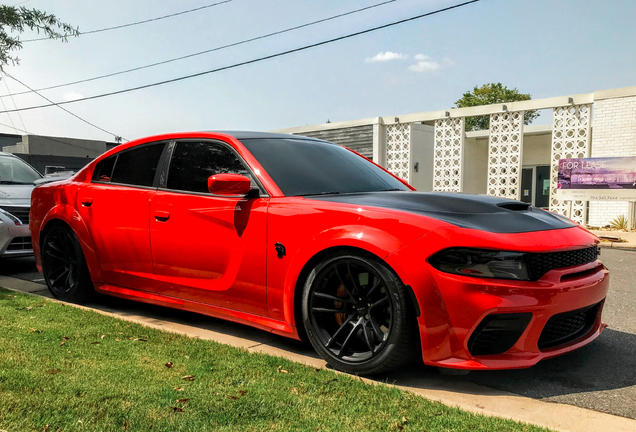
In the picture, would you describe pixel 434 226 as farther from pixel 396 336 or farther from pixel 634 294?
pixel 634 294

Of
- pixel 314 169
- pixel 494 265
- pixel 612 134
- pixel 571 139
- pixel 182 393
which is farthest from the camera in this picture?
pixel 571 139

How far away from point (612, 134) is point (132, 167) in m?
15.5

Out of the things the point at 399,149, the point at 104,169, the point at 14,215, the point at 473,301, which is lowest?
the point at 473,301

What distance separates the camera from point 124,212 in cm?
463

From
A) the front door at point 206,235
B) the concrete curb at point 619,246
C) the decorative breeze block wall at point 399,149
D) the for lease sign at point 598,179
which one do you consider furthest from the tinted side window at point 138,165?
the decorative breeze block wall at point 399,149

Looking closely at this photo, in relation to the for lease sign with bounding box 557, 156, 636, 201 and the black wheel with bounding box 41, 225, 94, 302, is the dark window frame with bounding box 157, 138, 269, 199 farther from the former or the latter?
the for lease sign with bounding box 557, 156, 636, 201

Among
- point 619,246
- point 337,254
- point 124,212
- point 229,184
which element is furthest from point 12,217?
point 619,246

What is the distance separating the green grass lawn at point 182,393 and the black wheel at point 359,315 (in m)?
0.17

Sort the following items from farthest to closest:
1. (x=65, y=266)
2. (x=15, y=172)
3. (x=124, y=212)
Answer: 1. (x=15, y=172)
2. (x=65, y=266)
3. (x=124, y=212)

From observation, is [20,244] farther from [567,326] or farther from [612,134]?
[612,134]

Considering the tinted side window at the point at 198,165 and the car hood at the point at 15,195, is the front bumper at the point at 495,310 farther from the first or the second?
the car hood at the point at 15,195

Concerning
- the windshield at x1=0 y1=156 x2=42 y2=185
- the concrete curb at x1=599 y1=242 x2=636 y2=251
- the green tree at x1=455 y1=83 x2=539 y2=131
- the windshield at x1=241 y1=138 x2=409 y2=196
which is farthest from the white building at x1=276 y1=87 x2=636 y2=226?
the green tree at x1=455 y1=83 x2=539 y2=131

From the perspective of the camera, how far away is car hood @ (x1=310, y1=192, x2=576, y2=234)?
3.16 meters

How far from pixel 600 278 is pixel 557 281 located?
53cm
